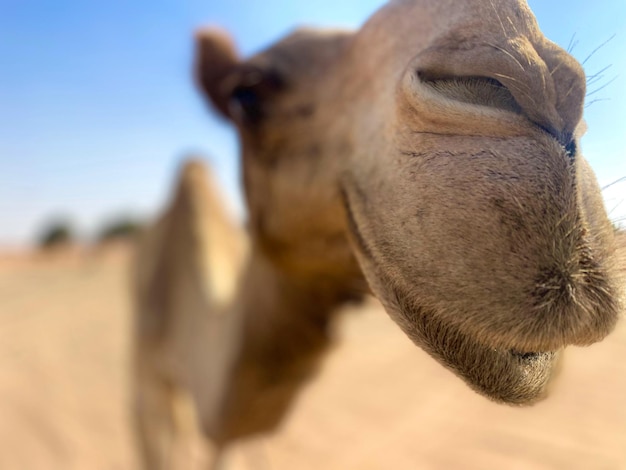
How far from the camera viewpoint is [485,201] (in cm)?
69

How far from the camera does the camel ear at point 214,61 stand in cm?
222

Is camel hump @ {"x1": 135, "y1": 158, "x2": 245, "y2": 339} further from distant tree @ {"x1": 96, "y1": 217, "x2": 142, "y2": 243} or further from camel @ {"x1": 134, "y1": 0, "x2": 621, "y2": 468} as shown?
distant tree @ {"x1": 96, "y1": 217, "x2": 142, "y2": 243}

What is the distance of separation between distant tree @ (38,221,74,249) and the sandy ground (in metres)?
34.3

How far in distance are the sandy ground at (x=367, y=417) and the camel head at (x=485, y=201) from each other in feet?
4.03

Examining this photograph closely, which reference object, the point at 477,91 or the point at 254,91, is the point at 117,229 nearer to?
the point at 254,91

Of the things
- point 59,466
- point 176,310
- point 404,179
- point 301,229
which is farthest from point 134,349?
point 404,179

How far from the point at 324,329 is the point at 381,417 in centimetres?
279

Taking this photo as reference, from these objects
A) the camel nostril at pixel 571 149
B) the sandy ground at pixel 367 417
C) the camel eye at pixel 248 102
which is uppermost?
the camel nostril at pixel 571 149

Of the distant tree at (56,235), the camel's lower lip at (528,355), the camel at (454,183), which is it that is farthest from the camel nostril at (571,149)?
the distant tree at (56,235)

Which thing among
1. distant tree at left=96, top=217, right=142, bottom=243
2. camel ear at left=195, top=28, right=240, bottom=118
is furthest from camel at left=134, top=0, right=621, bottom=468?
distant tree at left=96, top=217, right=142, bottom=243

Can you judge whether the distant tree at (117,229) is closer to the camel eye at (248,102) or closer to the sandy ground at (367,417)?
the sandy ground at (367,417)

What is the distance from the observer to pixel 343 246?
1396 mm

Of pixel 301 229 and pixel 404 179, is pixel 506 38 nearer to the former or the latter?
pixel 404 179

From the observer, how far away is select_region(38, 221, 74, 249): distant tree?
38.0m
